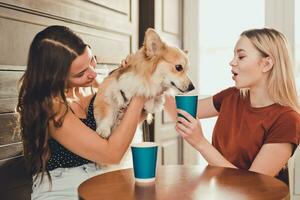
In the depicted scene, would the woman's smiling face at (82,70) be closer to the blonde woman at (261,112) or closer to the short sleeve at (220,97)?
the blonde woman at (261,112)

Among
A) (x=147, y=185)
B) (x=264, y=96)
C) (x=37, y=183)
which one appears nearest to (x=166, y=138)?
(x=264, y=96)

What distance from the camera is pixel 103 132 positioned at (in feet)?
5.80

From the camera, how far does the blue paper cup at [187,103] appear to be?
1.49 meters

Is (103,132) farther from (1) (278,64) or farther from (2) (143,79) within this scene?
(1) (278,64)

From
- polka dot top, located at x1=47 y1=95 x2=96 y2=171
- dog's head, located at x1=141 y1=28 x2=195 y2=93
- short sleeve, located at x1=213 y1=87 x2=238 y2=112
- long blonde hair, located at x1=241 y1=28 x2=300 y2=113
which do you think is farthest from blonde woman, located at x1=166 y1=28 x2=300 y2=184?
polka dot top, located at x1=47 y1=95 x2=96 y2=171

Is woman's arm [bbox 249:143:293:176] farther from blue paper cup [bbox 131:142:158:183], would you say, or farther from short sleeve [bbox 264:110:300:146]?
blue paper cup [bbox 131:142:158:183]

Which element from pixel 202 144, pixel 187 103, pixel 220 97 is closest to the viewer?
pixel 187 103

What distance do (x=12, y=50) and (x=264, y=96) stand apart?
1.17m

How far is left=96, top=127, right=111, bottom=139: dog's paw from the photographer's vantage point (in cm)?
176

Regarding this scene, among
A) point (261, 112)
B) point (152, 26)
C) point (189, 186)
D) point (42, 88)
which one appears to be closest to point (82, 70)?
point (42, 88)

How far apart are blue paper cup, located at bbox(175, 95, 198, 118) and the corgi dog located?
0.37 meters

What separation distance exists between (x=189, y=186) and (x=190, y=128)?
1.05 ft

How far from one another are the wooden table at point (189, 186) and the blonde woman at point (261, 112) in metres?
0.26

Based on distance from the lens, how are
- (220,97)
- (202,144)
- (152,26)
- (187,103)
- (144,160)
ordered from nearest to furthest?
1. (144,160)
2. (187,103)
3. (202,144)
4. (220,97)
5. (152,26)
